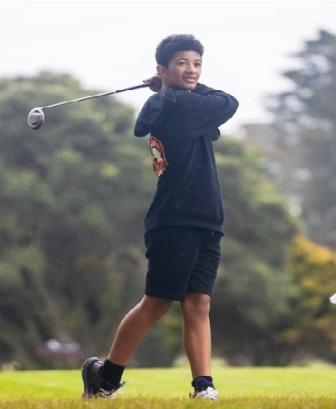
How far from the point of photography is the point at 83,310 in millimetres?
26828

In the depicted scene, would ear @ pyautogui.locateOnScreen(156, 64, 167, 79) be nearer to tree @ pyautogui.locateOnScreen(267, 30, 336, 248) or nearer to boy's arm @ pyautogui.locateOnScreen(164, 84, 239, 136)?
boy's arm @ pyautogui.locateOnScreen(164, 84, 239, 136)

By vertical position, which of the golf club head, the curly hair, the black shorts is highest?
the curly hair

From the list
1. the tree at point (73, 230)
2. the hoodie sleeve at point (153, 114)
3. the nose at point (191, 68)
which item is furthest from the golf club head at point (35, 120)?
the tree at point (73, 230)

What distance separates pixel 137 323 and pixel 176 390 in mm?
2989

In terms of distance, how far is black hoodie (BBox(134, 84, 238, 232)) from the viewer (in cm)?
559

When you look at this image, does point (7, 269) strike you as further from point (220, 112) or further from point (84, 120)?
point (220, 112)

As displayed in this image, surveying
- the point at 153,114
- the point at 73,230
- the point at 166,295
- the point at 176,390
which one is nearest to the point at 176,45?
the point at 153,114

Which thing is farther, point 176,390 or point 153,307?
point 176,390

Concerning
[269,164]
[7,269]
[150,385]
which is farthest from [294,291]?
[150,385]

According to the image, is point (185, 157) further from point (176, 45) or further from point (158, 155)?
point (176, 45)

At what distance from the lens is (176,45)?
570 centimetres

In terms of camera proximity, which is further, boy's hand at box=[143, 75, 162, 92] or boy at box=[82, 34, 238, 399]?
boy's hand at box=[143, 75, 162, 92]

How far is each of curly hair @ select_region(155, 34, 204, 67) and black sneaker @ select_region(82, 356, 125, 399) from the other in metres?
1.53

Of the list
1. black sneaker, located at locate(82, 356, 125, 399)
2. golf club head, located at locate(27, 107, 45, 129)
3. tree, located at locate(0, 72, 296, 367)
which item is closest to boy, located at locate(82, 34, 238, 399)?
black sneaker, located at locate(82, 356, 125, 399)
